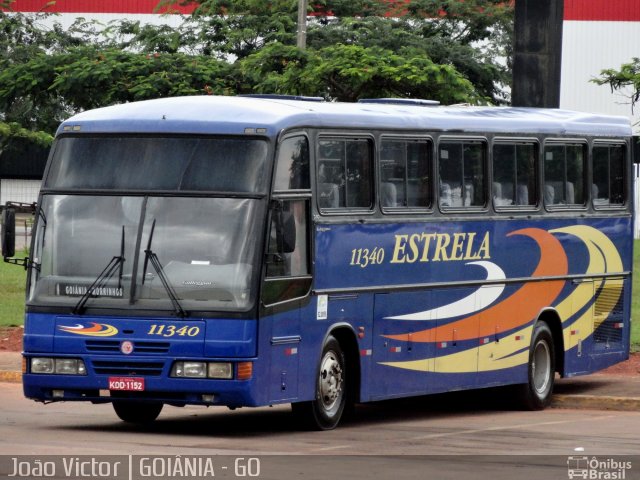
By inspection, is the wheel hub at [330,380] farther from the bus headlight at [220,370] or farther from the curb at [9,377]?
the curb at [9,377]

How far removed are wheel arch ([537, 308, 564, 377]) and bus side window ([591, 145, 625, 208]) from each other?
4.96 ft

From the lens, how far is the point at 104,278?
13938 mm

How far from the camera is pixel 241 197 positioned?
45.7 feet

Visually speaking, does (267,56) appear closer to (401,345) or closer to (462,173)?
(462,173)

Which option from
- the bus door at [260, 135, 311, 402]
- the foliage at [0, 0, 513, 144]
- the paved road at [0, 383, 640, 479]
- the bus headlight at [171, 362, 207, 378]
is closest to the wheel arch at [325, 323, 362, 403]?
the paved road at [0, 383, 640, 479]

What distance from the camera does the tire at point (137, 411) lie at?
601 inches

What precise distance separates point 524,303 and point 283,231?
4.90 meters

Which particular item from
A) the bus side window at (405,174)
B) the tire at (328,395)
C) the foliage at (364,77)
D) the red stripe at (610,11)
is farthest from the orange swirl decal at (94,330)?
the red stripe at (610,11)

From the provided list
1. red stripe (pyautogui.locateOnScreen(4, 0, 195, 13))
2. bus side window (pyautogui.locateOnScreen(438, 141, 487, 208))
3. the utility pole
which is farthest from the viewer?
red stripe (pyautogui.locateOnScreen(4, 0, 195, 13))

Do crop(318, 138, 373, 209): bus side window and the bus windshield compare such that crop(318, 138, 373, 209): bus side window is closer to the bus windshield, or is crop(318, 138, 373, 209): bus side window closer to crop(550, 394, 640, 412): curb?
the bus windshield

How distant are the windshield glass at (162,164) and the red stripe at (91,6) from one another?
4783 centimetres

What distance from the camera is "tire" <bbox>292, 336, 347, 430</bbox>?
48.2 feet

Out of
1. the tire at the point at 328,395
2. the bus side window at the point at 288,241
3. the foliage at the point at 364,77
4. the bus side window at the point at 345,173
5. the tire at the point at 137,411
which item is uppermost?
the foliage at the point at 364,77

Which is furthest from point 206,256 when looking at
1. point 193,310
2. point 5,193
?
point 5,193
